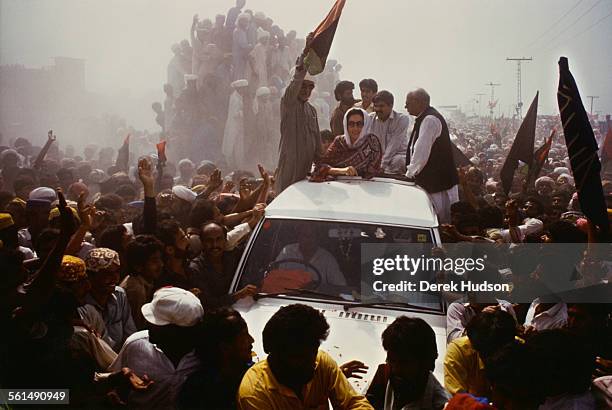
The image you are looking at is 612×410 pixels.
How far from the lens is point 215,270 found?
3.97 meters

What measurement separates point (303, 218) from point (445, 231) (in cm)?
108

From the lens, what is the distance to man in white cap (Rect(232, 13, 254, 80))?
13445mm

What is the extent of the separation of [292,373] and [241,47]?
13.3 meters

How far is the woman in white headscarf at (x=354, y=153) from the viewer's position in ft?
16.1

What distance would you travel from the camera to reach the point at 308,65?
541 cm

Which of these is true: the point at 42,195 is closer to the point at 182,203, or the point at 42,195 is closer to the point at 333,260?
the point at 182,203

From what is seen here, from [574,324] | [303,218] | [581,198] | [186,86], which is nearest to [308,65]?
[303,218]

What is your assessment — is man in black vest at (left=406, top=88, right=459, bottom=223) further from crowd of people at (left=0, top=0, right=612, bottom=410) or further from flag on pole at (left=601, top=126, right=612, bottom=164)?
flag on pole at (left=601, top=126, right=612, bottom=164)

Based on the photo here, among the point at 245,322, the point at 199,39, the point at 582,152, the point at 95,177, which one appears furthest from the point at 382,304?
the point at 199,39

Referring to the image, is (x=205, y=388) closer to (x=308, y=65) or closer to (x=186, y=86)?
(x=308, y=65)

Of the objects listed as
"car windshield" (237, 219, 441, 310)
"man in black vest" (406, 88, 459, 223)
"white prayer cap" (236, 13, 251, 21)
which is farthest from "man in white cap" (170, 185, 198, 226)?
"white prayer cap" (236, 13, 251, 21)

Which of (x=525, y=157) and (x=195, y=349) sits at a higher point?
(x=525, y=157)

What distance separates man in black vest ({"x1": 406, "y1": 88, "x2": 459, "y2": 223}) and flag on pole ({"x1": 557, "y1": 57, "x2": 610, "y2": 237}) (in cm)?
131

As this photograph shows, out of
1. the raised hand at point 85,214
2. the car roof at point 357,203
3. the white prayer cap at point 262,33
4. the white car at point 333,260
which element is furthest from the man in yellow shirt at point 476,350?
the white prayer cap at point 262,33
